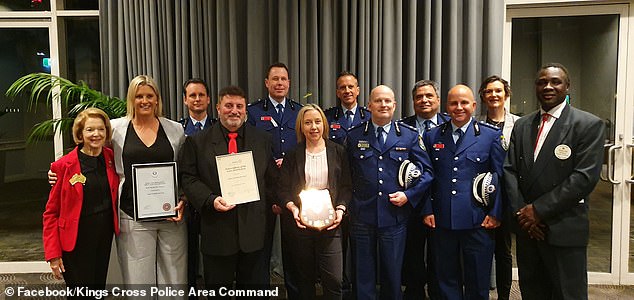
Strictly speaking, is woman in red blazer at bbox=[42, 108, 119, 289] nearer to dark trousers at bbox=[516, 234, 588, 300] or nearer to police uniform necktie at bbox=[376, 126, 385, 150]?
police uniform necktie at bbox=[376, 126, 385, 150]

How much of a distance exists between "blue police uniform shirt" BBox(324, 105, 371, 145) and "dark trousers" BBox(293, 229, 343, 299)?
0.75 meters

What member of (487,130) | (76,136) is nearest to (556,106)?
(487,130)

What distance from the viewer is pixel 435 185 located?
2.64 meters

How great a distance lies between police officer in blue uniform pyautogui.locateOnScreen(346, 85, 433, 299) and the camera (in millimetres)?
2566

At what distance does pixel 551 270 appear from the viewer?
2.32 m

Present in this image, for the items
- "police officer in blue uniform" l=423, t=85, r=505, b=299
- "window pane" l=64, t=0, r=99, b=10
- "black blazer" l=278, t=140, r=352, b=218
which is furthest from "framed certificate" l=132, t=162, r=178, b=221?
"window pane" l=64, t=0, r=99, b=10

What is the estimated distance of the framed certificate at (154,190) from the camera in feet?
A: 7.70

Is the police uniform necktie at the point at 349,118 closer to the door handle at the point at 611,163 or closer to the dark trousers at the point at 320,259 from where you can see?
the dark trousers at the point at 320,259

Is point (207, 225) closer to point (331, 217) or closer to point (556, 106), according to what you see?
point (331, 217)

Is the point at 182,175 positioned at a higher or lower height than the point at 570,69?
lower

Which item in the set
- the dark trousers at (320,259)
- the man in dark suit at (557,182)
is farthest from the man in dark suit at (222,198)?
the man in dark suit at (557,182)

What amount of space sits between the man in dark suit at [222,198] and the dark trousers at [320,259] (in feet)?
0.81

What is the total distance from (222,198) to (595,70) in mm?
3247

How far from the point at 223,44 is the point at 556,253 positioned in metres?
2.77
